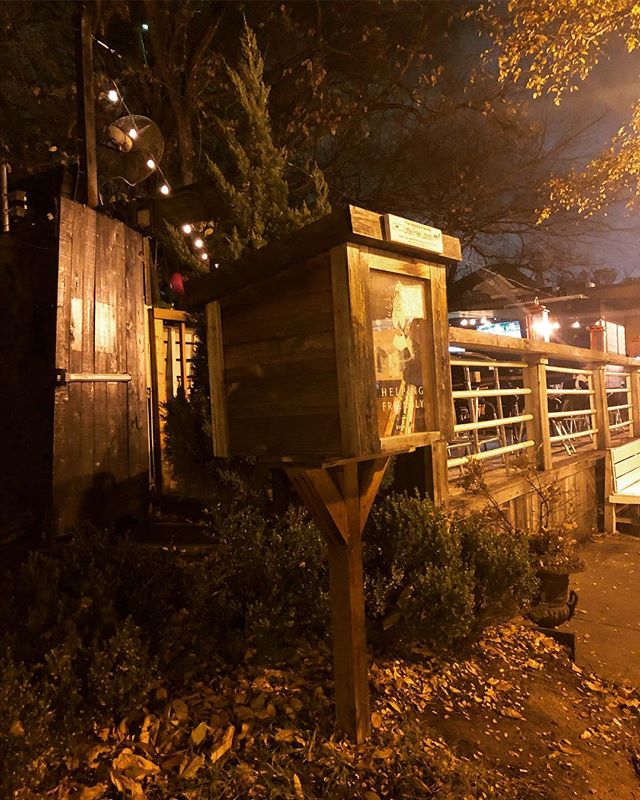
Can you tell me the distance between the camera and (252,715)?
119 inches

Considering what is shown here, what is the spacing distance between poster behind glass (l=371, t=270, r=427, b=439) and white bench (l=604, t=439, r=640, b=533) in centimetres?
683

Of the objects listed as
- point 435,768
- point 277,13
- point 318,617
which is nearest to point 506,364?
point 318,617

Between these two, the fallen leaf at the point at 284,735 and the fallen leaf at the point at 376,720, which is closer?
the fallen leaf at the point at 284,735

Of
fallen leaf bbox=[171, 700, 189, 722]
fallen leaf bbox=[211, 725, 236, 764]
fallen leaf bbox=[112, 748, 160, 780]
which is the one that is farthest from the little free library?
fallen leaf bbox=[112, 748, 160, 780]

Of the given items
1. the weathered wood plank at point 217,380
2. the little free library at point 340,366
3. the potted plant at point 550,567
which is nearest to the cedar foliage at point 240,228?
the weathered wood plank at point 217,380

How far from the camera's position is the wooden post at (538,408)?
6953 millimetres

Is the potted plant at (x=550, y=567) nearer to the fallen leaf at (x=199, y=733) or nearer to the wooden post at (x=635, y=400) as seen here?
the fallen leaf at (x=199, y=733)

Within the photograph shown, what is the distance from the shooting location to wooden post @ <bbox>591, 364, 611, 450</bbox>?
919cm

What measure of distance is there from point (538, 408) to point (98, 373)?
504 cm

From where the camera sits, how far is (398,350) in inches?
109

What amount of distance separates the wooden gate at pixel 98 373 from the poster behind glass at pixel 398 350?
3.24 metres

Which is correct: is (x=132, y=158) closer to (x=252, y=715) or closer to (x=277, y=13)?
(x=277, y=13)

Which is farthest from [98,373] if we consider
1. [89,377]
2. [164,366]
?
[164,366]

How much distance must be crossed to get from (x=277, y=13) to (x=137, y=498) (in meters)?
9.70
